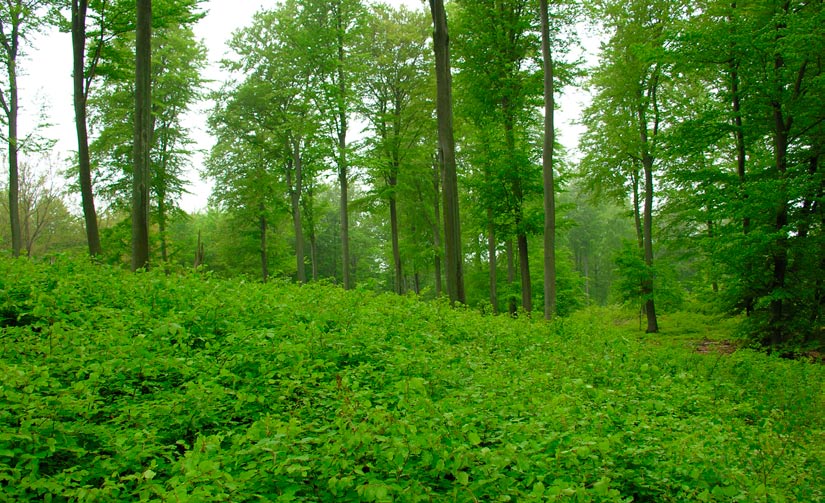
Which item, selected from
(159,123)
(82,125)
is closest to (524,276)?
(82,125)

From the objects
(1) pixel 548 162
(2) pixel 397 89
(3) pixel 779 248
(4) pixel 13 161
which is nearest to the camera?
(3) pixel 779 248

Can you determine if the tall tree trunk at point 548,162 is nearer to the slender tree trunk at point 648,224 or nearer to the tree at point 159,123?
the slender tree trunk at point 648,224

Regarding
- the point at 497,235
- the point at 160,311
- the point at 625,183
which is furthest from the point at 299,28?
the point at 160,311

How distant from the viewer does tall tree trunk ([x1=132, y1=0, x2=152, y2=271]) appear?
10.5m

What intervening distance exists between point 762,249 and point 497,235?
735 centimetres

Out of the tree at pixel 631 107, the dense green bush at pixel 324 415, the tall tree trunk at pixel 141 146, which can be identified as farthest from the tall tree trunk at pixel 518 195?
the tall tree trunk at pixel 141 146

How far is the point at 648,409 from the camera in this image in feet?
14.7

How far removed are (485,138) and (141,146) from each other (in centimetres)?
972

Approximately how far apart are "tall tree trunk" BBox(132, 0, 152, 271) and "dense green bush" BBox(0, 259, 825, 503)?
3990 mm

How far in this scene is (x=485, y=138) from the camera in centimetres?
1556

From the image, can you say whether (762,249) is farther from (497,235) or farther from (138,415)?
(138,415)

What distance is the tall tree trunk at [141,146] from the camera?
34.3 feet

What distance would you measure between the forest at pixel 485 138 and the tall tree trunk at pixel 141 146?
0.15ft

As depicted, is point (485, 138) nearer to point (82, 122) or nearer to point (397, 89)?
point (397, 89)
